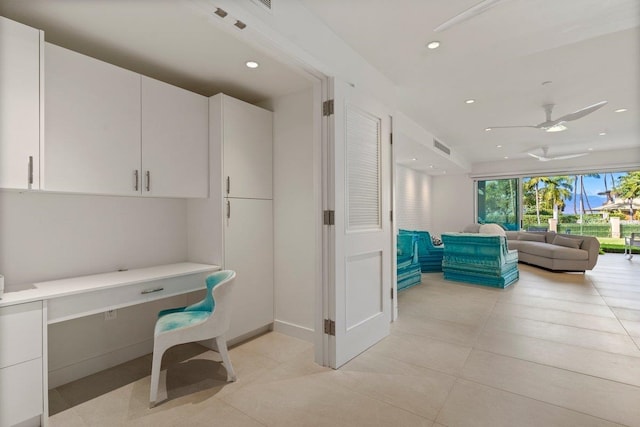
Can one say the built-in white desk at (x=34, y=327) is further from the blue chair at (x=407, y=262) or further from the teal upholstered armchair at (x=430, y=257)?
the teal upholstered armchair at (x=430, y=257)

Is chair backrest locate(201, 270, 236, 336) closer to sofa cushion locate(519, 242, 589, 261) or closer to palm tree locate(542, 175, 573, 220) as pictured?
sofa cushion locate(519, 242, 589, 261)

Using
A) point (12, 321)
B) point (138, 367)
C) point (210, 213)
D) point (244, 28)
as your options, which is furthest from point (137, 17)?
point (138, 367)

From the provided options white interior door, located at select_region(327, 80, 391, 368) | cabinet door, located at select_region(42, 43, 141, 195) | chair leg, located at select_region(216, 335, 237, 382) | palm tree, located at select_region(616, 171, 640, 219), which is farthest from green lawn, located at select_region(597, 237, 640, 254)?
cabinet door, located at select_region(42, 43, 141, 195)

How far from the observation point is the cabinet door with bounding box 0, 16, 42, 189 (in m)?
1.64

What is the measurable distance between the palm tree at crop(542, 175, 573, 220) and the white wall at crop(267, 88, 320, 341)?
894 centimetres

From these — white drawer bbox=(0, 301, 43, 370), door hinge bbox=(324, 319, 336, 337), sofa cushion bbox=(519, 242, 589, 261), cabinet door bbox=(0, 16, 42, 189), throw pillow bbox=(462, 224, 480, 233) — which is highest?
cabinet door bbox=(0, 16, 42, 189)

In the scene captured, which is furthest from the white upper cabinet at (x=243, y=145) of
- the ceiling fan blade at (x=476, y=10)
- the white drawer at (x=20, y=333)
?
the ceiling fan blade at (x=476, y=10)

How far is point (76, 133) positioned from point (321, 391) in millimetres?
2423

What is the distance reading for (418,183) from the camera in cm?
863

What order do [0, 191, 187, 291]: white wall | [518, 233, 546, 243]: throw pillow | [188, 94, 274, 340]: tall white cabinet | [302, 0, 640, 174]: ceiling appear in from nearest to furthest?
[0, 191, 187, 291]: white wall < [302, 0, 640, 174]: ceiling < [188, 94, 274, 340]: tall white cabinet < [518, 233, 546, 243]: throw pillow

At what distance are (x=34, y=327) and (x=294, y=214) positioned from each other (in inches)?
80.5

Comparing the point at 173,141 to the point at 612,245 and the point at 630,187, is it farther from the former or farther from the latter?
the point at 612,245

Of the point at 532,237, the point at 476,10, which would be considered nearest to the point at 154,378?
the point at 476,10

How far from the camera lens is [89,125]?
2090mm
